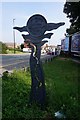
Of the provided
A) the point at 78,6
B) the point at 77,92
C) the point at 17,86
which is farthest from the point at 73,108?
the point at 78,6

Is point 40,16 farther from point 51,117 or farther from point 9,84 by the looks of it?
point 9,84

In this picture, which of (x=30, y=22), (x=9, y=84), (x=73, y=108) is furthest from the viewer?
(x=9, y=84)

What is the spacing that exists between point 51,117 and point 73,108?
80 cm

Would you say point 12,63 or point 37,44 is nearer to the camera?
point 37,44

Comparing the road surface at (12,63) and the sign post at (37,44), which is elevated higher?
the sign post at (37,44)

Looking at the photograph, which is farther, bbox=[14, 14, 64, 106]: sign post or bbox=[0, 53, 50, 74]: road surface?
bbox=[0, 53, 50, 74]: road surface

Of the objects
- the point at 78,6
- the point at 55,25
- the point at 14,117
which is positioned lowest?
the point at 14,117

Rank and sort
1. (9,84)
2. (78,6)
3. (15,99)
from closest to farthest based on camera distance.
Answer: (15,99)
(9,84)
(78,6)

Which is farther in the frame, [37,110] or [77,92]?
[77,92]

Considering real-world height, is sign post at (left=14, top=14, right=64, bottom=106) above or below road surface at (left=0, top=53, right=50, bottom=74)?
above

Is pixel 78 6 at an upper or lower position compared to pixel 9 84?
upper

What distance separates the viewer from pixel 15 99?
9.02 m

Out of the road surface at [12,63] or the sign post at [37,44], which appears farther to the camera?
the road surface at [12,63]

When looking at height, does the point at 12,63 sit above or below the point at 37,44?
below
